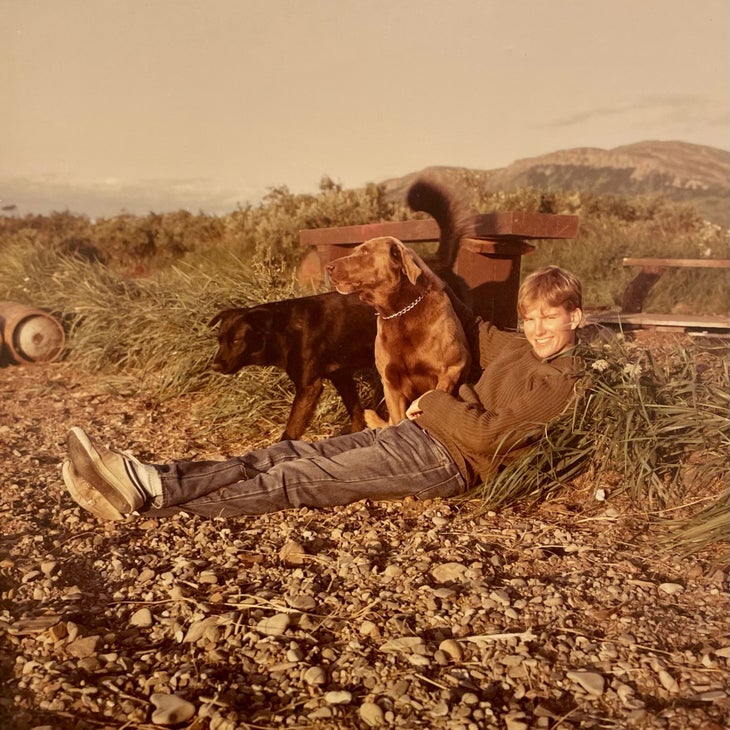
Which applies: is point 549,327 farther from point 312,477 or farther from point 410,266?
point 312,477

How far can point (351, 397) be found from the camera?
456 cm

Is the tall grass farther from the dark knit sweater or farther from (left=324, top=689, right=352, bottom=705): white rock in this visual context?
(left=324, top=689, right=352, bottom=705): white rock

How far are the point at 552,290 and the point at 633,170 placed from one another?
53367 mm

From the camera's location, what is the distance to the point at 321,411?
4.75 meters

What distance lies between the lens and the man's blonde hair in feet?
10.4

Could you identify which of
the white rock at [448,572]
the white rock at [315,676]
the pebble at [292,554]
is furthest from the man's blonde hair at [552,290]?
the white rock at [315,676]

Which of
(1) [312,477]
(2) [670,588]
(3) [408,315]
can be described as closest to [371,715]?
(2) [670,588]

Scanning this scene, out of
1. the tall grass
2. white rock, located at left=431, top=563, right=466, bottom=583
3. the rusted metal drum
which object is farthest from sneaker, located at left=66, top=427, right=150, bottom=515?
the rusted metal drum

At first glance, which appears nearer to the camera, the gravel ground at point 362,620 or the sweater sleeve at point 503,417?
the gravel ground at point 362,620

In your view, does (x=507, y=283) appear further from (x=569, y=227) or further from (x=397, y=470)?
(x=397, y=470)

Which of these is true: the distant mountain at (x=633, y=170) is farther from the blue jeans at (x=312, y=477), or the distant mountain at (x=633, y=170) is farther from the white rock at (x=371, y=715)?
the white rock at (x=371, y=715)

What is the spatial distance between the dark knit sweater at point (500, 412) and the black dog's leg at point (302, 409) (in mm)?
1193

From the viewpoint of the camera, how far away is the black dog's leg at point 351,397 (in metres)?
4.52

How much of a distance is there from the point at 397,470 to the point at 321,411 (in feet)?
5.67
